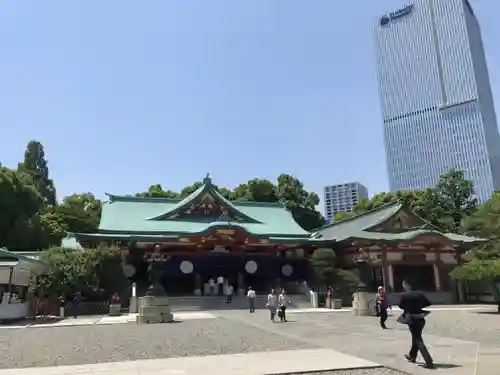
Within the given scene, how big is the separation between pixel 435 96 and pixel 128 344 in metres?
112

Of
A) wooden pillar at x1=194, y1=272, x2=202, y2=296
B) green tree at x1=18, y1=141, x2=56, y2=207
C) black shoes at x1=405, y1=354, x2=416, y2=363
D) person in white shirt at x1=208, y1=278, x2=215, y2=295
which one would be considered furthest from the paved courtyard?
green tree at x1=18, y1=141, x2=56, y2=207

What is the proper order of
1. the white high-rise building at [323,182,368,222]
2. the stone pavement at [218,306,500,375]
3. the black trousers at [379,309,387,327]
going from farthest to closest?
the white high-rise building at [323,182,368,222], the black trousers at [379,309,387,327], the stone pavement at [218,306,500,375]

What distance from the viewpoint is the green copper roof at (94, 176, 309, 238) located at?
108 ft

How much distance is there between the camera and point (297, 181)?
2395 inches

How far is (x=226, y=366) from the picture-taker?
332 inches

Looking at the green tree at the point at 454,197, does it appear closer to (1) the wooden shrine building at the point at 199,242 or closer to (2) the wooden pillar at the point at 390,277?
(2) the wooden pillar at the point at 390,277

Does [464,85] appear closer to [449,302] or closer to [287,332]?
[449,302]

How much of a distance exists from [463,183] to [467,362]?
5024 centimetres

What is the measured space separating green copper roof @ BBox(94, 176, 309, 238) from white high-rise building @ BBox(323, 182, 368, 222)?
85.6 metres

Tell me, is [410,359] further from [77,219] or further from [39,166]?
[39,166]

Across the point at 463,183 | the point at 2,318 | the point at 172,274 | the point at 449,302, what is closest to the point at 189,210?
the point at 172,274

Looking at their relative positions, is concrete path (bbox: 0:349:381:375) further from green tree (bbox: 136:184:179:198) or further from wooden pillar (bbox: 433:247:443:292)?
green tree (bbox: 136:184:179:198)

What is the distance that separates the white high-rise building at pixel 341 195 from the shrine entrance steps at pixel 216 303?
9466 cm

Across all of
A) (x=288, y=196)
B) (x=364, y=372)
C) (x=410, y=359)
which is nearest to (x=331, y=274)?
(x=410, y=359)
